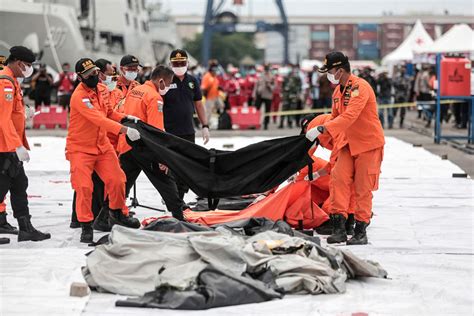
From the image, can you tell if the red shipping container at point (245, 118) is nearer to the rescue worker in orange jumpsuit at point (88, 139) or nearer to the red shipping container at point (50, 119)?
the red shipping container at point (50, 119)

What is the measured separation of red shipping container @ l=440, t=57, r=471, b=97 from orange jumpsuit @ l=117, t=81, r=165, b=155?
12.4 meters

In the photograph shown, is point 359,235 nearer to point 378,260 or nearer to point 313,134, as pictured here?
point 378,260

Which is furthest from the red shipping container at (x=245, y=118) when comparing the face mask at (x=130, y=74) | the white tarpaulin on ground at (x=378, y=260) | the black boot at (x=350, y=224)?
the black boot at (x=350, y=224)

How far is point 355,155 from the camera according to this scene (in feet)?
33.4

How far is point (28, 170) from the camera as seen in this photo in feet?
55.6

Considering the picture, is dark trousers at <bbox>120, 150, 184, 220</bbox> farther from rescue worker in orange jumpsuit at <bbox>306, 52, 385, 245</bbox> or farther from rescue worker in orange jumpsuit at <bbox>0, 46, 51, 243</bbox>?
rescue worker in orange jumpsuit at <bbox>306, 52, 385, 245</bbox>

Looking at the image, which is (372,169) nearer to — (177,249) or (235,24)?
(177,249)

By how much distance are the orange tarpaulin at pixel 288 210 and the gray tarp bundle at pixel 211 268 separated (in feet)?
7.29

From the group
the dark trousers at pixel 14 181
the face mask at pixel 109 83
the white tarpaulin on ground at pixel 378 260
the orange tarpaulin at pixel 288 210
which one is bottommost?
the white tarpaulin on ground at pixel 378 260

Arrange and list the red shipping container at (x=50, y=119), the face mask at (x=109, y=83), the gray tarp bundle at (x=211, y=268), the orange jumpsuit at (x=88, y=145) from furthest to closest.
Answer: the red shipping container at (x=50, y=119) → the face mask at (x=109, y=83) → the orange jumpsuit at (x=88, y=145) → the gray tarp bundle at (x=211, y=268)

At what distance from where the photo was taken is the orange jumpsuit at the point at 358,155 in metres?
10.1

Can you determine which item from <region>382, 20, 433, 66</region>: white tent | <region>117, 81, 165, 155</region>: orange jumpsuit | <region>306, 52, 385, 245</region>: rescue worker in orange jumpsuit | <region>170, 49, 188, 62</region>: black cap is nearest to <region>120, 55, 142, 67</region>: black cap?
<region>170, 49, 188, 62</region>: black cap

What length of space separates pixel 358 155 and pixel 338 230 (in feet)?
2.42

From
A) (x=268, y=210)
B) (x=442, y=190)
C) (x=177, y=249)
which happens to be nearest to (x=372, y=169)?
(x=268, y=210)
